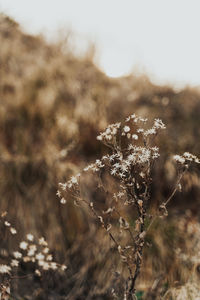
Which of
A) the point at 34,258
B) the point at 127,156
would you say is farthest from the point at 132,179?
the point at 34,258

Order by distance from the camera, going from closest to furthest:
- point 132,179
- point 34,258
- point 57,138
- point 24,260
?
point 132,179
point 24,260
point 34,258
point 57,138

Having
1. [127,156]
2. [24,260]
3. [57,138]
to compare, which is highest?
[57,138]

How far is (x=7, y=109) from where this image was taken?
229cm

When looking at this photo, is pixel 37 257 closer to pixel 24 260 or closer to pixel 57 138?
pixel 24 260

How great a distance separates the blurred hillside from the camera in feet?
6.63

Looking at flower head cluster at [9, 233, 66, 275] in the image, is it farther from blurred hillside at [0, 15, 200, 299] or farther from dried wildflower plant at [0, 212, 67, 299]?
blurred hillside at [0, 15, 200, 299]

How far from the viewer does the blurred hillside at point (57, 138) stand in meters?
2.02

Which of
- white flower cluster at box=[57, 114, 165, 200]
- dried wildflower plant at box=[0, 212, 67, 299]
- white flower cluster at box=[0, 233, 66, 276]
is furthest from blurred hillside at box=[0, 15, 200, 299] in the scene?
white flower cluster at box=[57, 114, 165, 200]

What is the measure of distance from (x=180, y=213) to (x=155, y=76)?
5.96 feet

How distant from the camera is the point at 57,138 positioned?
7.23 feet

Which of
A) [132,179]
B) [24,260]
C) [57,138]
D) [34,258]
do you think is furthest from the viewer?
[57,138]

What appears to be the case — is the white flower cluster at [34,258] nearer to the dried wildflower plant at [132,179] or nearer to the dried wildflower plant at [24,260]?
the dried wildflower plant at [24,260]

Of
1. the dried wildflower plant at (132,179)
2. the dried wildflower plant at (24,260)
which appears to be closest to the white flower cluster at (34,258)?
the dried wildflower plant at (24,260)

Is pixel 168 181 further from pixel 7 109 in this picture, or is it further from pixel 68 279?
pixel 7 109
